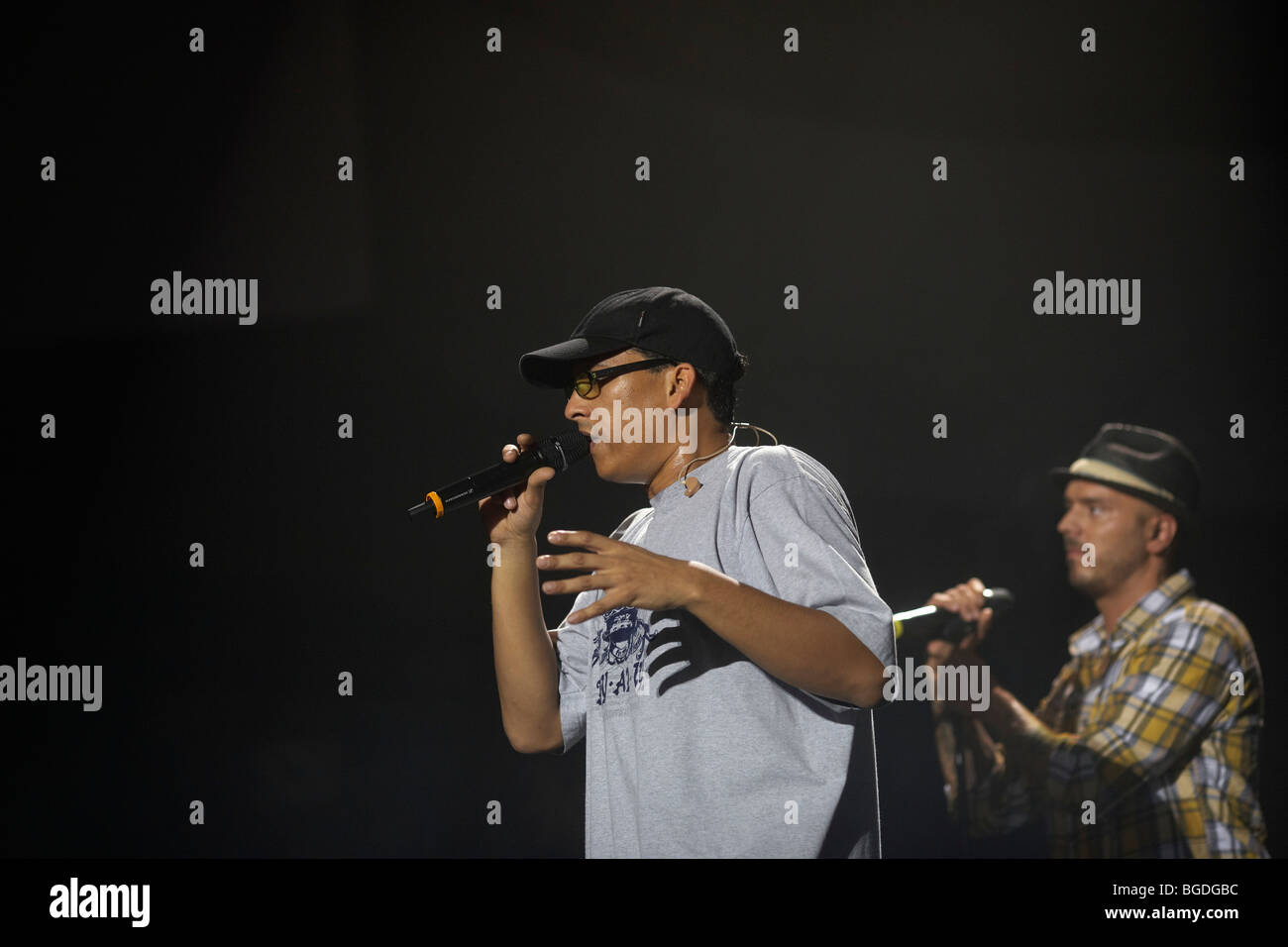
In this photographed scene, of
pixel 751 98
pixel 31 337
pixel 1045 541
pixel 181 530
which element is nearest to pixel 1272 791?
pixel 1045 541

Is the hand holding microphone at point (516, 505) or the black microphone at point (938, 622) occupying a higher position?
the hand holding microphone at point (516, 505)

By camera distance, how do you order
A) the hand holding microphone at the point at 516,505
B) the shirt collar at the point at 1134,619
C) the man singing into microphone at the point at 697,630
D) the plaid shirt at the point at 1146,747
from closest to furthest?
the man singing into microphone at the point at 697,630 → the hand holding microphone at the point at 516,505 → the plaid shirt at the point at 1146,747 → the shirt collar at the point at 1134,619

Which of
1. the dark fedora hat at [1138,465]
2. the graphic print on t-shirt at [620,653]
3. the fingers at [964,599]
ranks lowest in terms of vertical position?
the graphic print on t-shirt at [620,653]

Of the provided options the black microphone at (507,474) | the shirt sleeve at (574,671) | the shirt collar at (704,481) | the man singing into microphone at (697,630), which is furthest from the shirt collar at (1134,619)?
the black microphone at (507,474)

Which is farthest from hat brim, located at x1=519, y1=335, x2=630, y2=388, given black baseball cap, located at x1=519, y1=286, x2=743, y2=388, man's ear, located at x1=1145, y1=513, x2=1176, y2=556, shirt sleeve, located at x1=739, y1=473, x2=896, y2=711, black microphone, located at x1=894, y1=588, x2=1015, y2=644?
man's ear, located at x1=1145, y1=513, x2=1176, y2=556

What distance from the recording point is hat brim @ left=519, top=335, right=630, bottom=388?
2.02 meters

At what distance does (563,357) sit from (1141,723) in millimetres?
1477

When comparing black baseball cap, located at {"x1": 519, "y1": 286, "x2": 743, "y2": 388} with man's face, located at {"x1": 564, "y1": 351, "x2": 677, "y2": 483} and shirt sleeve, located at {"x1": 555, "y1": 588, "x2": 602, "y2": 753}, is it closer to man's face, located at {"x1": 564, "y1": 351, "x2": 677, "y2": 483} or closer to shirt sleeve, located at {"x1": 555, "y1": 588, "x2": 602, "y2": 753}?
man's face, located at {"x1": 564, "y1": 351, "x2": 677, "y2": 483}

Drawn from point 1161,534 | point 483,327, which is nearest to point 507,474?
point 483,327

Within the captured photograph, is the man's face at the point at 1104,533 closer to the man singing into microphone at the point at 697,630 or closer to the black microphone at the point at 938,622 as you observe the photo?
the black microphone at the point at 938,622

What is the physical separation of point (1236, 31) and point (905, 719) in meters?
1.80

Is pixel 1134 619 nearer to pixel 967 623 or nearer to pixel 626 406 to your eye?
pixel 967 623

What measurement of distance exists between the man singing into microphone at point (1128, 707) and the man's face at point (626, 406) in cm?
83

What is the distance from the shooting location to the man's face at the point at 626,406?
6.70 feet
